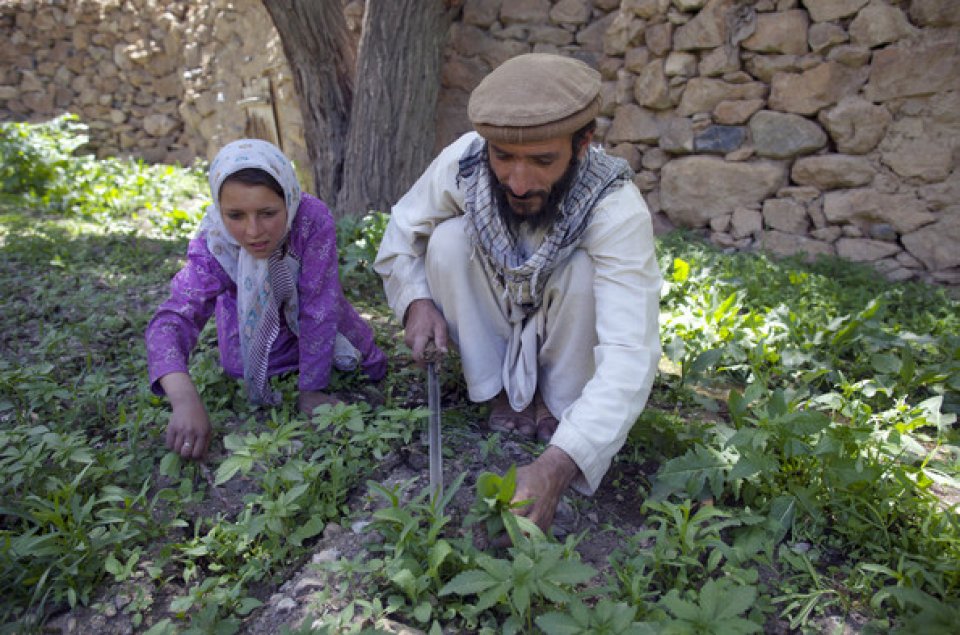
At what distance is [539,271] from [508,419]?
637 millimetres

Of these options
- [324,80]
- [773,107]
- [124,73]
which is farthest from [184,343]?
[124,73]

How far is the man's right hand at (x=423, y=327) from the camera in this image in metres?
2.26

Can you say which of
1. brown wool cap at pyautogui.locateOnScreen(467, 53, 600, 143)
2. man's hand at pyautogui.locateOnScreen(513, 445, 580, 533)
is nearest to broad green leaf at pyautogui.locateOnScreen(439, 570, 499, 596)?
man's hand at pyautogui.locateOnScreen(513, 445, 580, 533)

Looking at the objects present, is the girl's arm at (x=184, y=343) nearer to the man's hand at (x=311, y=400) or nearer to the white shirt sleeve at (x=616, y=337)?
the man's hand at (x=311, y=400)

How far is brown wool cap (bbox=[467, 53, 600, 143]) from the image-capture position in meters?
1.79

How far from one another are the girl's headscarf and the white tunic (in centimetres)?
52

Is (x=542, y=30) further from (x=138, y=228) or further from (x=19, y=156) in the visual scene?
(x=19, y=156)

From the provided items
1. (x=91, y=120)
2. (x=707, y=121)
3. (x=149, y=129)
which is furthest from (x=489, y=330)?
(x=91, y=120)

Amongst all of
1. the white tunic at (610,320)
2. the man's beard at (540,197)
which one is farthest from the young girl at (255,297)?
the man's beard at (540,197)

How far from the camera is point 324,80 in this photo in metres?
4.82

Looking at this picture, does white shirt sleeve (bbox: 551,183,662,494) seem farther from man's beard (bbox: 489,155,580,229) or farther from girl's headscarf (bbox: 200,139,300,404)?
girl's headscarf (bbox: 200,139,300,404)

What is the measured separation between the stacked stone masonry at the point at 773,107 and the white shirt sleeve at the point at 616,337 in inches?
114

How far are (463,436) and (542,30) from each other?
397 cm

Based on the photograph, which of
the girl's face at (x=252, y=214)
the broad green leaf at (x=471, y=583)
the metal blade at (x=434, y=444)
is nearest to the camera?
the broad green leaf at (x=471, y=583)
